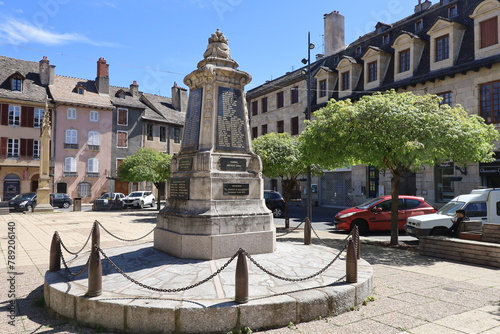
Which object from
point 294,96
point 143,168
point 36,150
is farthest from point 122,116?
point 294,96

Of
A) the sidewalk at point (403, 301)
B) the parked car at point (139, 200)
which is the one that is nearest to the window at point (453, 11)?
the sidewalk at point (403, 301)

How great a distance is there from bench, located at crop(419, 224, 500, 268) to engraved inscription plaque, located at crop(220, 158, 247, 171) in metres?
Result: 5.79

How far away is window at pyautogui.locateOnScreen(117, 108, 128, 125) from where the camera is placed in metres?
40.2

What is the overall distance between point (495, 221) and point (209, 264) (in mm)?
10417

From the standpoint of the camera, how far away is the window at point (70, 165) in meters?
36.6

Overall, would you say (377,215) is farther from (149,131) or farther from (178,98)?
(178,98)

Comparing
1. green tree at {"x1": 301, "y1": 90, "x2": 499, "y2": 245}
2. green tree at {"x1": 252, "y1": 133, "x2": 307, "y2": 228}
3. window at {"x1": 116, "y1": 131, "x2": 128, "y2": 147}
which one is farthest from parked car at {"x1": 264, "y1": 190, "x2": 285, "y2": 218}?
window at {"x1": 116, "y1": 131, "x2": 128, "y2": 147}

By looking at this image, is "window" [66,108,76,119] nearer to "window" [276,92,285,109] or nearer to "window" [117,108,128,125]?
"window" [117,108,128,125]

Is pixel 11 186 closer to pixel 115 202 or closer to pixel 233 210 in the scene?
pixel 115 202

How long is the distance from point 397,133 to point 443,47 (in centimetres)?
1462

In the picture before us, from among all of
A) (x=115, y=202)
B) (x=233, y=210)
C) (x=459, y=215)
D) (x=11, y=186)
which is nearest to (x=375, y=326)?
(x=233, y=210)

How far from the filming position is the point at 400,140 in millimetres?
9812

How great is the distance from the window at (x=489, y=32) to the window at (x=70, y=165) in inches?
1421

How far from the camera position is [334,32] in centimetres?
3294
